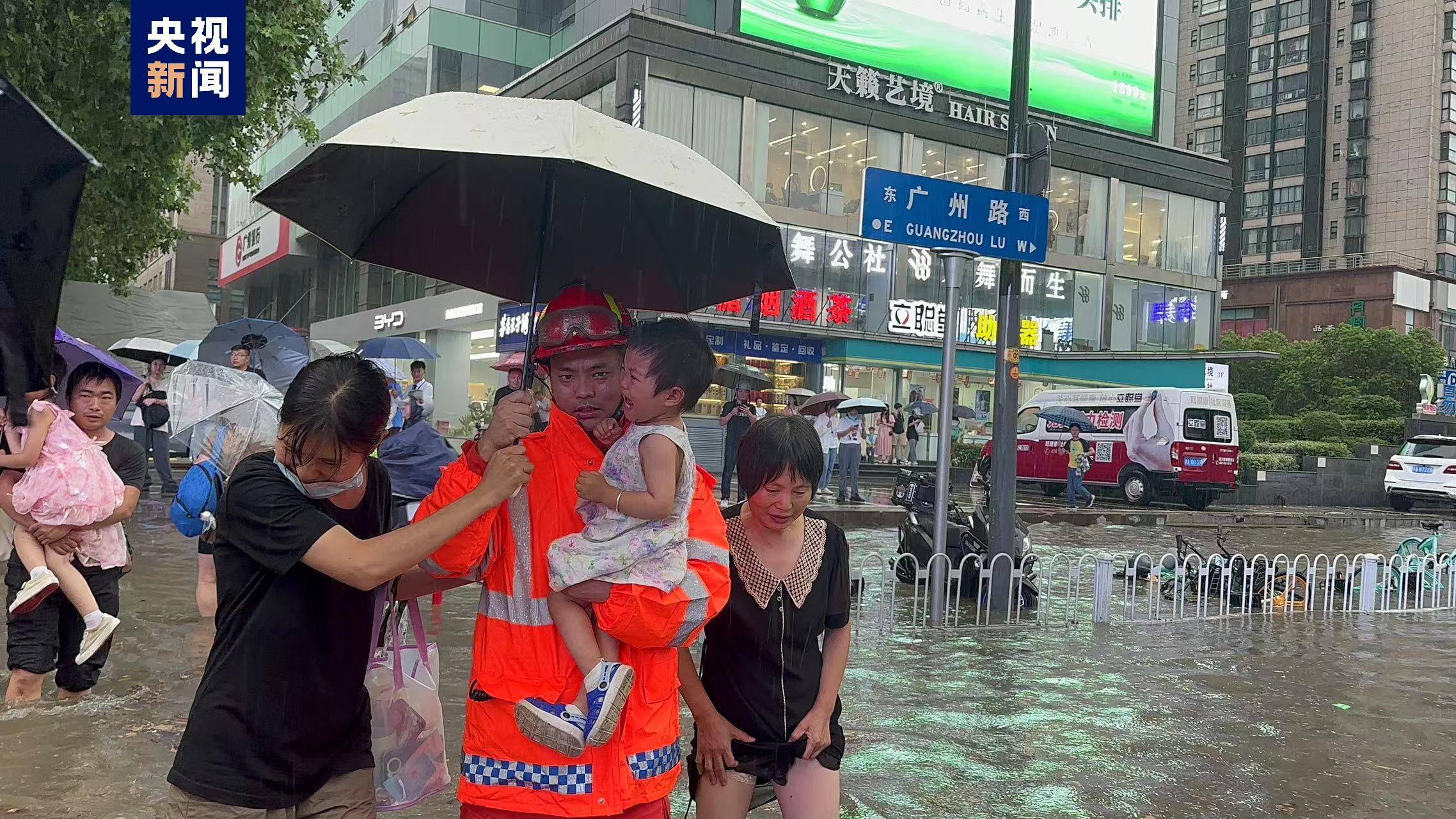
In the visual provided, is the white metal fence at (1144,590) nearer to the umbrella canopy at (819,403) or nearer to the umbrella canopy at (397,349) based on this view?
the umbrella canopy at (819,403)

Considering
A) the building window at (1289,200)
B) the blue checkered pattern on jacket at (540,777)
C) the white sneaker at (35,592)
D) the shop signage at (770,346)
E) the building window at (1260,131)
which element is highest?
the building window at (1260,131)

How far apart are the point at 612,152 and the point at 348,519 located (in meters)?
1.05

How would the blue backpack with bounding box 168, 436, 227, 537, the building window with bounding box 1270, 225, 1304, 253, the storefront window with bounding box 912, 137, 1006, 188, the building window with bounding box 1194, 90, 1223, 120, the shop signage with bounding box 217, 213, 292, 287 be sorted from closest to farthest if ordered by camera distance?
1. the blue backpack with bounding box 168, 436, 227, 537
2. the storefront window with bounding box 912, 137, 1006, 188
3. the shop signage with bounding box 217, 213, 292, 287
4. the building window with bounding box 1270, 225, 1304, 253
5. the building window with bounding box 1194, 90, 1223, 120

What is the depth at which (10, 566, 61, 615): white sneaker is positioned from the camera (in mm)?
5336

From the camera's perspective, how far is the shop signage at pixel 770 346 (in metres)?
31.4

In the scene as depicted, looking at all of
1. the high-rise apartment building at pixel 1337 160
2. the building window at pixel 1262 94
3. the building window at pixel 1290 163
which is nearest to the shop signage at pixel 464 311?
the high-rise apartment building at pixel 1337 160

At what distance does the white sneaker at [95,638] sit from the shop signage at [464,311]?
27.9 m

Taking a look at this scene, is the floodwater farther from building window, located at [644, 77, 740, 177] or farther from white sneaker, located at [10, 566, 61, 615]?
building window, located at [644, 77, 740, 177]

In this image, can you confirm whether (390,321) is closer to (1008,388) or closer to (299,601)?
(1008,388)

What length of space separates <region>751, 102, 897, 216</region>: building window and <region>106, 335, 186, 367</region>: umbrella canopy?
58.4 ft

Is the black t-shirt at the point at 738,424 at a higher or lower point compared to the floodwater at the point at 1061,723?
higher

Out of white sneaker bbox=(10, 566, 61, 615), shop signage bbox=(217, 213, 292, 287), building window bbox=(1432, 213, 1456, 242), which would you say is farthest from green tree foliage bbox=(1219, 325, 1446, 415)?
white sneaker bbox=(10, 566, 61, 615)

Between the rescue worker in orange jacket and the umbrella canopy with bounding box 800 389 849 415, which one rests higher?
the umbrella canopy with bounding box 800 389 849 415

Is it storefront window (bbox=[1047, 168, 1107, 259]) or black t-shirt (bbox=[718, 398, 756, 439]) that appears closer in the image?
black t-shirt (bbox=[718, 398, 756, 439])
